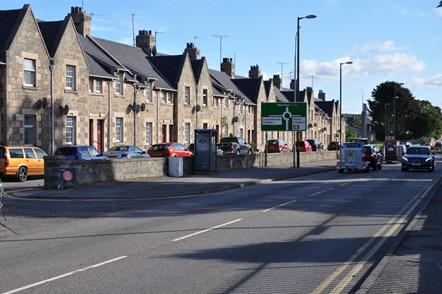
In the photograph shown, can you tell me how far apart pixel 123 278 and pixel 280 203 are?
10.8 meters

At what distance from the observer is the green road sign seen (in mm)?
41625

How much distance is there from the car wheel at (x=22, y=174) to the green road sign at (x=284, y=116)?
20.1 metres

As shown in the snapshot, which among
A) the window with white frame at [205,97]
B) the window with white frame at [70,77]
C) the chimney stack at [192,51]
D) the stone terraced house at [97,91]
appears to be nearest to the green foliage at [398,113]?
the stone terraced house at [97,91]

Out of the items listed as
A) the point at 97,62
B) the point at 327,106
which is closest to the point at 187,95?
the point at 97,62

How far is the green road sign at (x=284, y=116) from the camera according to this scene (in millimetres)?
41625

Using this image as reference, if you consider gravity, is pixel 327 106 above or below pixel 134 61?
below

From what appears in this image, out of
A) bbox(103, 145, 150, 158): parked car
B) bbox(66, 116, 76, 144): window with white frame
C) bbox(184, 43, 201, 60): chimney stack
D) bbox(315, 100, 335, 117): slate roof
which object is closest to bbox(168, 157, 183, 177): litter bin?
bbox(103, 145, 150, 158): parked car

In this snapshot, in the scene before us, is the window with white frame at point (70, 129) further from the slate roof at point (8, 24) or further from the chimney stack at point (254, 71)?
the chimney stack at point (254, 71)

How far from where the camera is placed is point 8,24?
115 feet

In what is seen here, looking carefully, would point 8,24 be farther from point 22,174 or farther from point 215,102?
point 215,102

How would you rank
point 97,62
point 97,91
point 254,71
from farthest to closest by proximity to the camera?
point 254,71 < point 97,62 < point 97,91

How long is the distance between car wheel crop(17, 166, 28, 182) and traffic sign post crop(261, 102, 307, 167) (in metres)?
20.1

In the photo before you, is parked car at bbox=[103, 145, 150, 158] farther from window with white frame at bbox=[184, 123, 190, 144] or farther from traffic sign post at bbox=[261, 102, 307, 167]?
window with white frame at bbox=[184, 123, 190, 144]

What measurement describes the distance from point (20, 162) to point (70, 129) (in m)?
11.8
